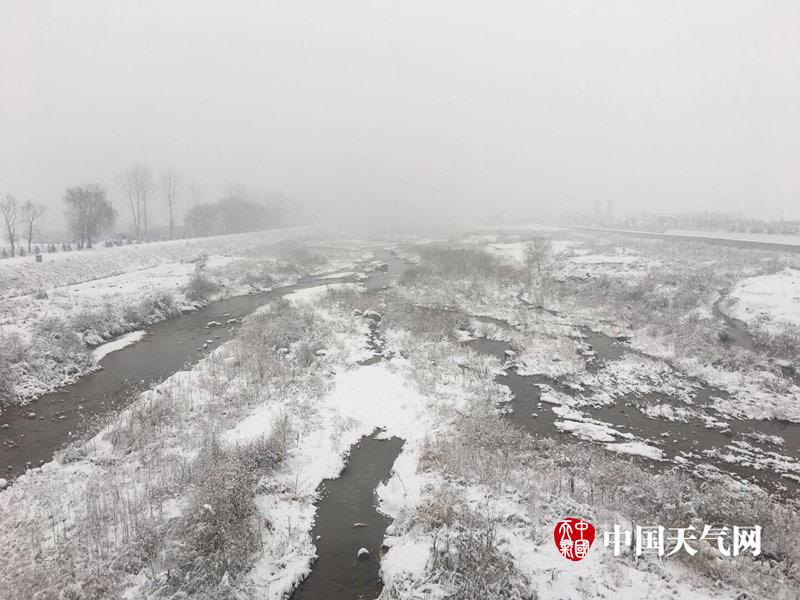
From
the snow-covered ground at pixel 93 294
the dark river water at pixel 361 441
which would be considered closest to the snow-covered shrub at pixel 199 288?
the snow-covered ground at pixel 93 294

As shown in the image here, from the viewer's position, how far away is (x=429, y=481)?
432 inches

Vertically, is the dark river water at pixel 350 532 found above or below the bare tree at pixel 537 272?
below

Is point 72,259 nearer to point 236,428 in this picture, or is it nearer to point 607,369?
point 236,428

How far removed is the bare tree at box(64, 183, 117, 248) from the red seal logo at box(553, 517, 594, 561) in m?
67.5

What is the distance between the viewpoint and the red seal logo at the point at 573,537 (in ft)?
26.5

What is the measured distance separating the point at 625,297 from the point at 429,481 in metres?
26.9

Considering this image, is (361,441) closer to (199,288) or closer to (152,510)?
(152,510)

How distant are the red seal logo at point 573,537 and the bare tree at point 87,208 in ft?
222

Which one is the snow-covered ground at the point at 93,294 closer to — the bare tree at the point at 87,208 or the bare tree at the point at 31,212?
the bare tree at the point at 87,208

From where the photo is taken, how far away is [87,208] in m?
56.8

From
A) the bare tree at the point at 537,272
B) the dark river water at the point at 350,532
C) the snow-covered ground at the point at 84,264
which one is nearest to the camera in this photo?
the dark river water at the point at 350,532

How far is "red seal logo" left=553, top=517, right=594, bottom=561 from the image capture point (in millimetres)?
8062

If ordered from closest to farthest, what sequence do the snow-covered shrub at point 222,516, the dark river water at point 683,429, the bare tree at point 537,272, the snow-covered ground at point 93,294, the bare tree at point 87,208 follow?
1. the snow-covered shrub at point 222,516
2. the dark river water at point 683,429
3. the snow-covered ground at point 93,294
4. the bare tree at point 537,272
5. the bare tree at point 87,208

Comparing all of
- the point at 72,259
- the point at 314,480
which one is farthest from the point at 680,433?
the point at 72,259
